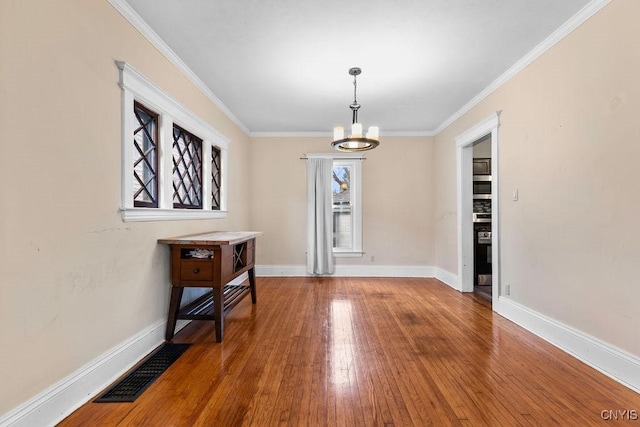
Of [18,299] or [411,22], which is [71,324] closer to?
[18,299]

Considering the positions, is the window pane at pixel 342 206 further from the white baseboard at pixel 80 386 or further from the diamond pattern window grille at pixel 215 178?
the white baseboard at pixel 80 386

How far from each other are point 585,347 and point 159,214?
11.7 ft

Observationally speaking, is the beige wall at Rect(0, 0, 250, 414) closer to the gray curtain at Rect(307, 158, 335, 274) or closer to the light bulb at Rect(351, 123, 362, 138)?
the light bulb at Rect(351, 123, 362, 138)

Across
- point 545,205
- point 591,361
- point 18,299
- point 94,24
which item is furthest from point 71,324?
point 545,205

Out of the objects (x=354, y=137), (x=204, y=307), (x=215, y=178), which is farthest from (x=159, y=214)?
(x=354, y=137)

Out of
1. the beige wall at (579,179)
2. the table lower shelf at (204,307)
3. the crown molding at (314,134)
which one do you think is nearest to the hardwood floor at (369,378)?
the table lower shelf at (204,307)

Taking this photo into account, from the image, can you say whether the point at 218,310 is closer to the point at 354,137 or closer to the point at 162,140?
the point at 162,140

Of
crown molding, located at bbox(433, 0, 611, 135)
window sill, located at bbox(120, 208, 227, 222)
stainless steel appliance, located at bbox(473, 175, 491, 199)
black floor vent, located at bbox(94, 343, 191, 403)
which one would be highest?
crown molding, located at bbox(433, 0, 611, 135)

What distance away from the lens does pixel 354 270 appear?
546cm

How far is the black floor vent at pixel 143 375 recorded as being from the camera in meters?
1.85

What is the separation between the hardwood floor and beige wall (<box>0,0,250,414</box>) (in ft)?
1.57

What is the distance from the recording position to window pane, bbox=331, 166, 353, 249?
5555 mm

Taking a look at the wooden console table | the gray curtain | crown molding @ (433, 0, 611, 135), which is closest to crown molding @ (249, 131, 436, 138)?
the gray curtain

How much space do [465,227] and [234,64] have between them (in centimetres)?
369
